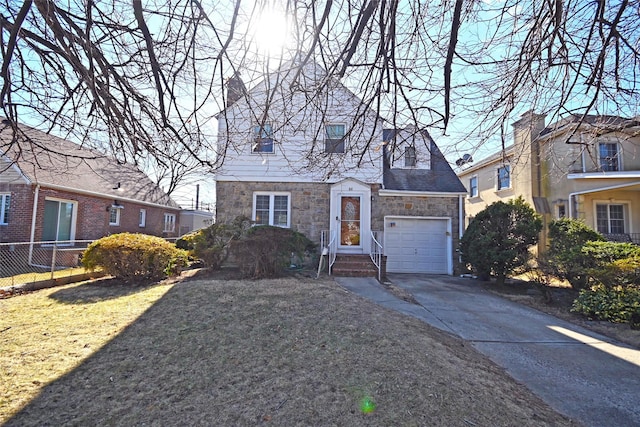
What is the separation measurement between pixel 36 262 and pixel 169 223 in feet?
33.1

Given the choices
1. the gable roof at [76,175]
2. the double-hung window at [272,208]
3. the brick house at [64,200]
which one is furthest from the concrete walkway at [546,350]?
the gable roof at [76,175]

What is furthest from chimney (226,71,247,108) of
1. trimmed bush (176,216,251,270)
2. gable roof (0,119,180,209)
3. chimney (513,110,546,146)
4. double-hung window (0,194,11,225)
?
double-hung window (0,194,11,225)

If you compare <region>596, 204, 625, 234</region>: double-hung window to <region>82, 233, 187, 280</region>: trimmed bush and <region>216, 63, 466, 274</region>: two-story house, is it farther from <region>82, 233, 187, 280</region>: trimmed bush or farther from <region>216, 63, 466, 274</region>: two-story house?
<region>82, 233, 187, 280</region>: trimmed bush

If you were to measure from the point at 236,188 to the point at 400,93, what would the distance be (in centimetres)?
872

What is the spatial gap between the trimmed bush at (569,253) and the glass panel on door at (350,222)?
5.39m

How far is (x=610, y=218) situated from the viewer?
12617 mm

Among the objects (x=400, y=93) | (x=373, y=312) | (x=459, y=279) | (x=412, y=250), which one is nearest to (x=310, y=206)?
(x=412, y=250)

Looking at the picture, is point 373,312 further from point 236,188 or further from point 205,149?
point 236,188

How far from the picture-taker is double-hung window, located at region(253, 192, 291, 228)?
11.2m

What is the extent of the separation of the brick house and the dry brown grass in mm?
4338

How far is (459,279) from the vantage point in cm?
1065

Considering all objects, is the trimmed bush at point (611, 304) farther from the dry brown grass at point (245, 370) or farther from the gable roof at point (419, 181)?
the gable roof at point (419, 181)

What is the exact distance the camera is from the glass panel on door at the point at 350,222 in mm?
11102

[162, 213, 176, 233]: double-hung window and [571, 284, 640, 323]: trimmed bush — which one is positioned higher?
[162, 213, 176, 233]: double-hung window
